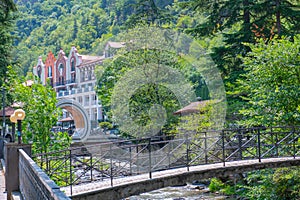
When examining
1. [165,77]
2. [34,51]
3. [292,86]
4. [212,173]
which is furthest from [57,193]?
[34,51]

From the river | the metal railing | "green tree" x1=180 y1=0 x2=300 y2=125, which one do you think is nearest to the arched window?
"green tree" x1=180 y1=0 x2=300 y2=125

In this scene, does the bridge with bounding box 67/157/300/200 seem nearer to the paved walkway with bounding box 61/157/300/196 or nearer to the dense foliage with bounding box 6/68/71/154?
the paved walkway with bounding box 61/157/300/196

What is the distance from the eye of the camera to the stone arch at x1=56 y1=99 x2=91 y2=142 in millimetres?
39438

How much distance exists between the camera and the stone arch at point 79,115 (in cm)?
3944

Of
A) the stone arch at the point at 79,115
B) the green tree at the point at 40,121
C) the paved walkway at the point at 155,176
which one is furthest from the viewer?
the stone arch at the point at 79,115

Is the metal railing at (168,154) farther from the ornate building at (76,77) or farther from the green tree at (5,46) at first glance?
the ornate building at (76,77)

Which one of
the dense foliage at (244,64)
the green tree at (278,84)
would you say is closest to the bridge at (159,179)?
the green tree at (278,84)

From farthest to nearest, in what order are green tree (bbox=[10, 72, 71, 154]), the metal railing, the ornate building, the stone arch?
1. the ornate building
2. the stone arch
3. green tree (bbox=[10, 72, 71, 154])
4. the metal railing

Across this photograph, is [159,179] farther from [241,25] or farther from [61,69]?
[61,69]

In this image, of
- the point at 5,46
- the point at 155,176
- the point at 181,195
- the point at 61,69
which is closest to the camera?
the point at 155,176

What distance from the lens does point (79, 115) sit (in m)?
42.1

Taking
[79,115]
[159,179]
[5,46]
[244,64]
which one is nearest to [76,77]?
[79,115]

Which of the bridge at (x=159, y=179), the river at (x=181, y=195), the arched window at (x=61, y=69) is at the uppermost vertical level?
the arched window at (x=61, y=69)

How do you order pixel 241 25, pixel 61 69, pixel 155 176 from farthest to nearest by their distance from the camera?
pixel 61 69
pixel 241 25
pixel 155 176
